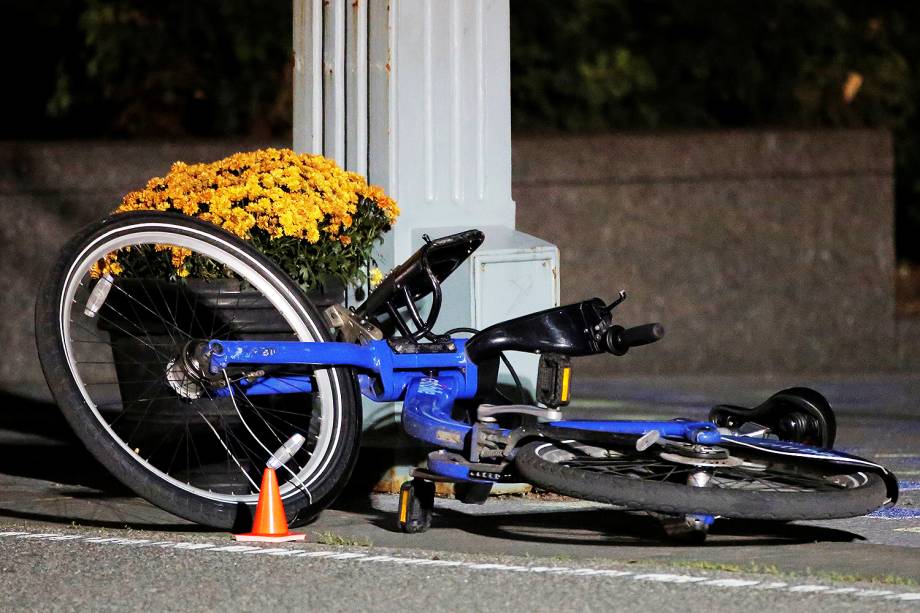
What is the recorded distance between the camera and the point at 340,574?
206 inches

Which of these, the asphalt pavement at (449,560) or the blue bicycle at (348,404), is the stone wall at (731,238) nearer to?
the asphalt pavement at (449,560)

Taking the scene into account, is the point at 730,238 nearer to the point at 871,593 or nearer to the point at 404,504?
the point at 404,504

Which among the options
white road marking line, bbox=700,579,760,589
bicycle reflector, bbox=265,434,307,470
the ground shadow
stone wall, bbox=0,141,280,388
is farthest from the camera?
stone wall, bbox=0,141,280,388

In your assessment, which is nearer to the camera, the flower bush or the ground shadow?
the flower bush

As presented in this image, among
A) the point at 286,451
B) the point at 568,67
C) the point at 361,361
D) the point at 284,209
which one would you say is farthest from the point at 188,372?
the point at 568,67

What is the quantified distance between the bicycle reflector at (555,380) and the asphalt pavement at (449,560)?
0.48 m

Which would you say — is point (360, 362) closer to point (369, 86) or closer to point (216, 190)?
point (216, 190)

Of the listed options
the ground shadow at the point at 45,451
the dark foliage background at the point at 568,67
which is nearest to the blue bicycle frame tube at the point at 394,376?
the ground shadow at the point at 45,451

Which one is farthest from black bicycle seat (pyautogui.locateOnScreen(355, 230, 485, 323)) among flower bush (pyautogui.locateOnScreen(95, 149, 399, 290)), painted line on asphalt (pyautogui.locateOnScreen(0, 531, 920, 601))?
painted line on asphalt (pyautogui.locateOnScreen(0, 531, 920, 601))

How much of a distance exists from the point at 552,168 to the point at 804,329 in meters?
1.99

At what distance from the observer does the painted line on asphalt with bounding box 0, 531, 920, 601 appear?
16.1 ft

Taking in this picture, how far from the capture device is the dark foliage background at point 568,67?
1354 cm

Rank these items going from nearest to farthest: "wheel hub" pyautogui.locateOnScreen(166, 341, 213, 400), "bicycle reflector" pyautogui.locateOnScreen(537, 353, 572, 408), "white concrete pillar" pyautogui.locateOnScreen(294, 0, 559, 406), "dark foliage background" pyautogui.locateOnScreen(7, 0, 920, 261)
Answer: "bicycle reflector" pyautogui.locateOnScreen(537, 353, 572, 408) → "wheel hub" pyautogui.locateOnScreen(166, 341, 213, 400) → "white concrete pillar" pyautogui.locateOnScreen(294, 0, 559, 406) → "dark foliage background" pyautogui.locateOnScreen(7, 0, 920, 261)

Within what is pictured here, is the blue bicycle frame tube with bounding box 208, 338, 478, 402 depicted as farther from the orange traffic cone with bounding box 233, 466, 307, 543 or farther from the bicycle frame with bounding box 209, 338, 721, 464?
the orange traffic cone with bounding box 233, 466, 307, 543
